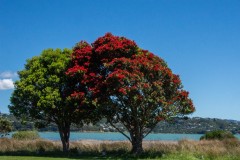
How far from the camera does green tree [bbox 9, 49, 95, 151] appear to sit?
31.2 m

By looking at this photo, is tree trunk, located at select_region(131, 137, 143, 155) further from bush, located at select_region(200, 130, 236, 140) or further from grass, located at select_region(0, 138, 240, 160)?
bush, located at select_region(200, 130, 236, 140)

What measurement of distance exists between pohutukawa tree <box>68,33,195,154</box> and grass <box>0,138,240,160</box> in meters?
Answer: 2.23

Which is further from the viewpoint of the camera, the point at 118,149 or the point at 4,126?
the point at 4,126

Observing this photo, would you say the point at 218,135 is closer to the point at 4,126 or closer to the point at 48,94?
the point at 48,94

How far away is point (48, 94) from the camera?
31.2 m

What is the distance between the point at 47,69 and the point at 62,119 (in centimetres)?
446

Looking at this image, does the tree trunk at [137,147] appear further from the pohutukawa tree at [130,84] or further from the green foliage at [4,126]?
the green foliage at [4,126]

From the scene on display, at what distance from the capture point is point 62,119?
32.6m

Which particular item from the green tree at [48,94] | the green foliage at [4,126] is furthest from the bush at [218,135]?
the green foliage at [4,126]

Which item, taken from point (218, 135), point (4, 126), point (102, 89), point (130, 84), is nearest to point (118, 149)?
point (102, 89)

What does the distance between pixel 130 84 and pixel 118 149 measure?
30.3 feet

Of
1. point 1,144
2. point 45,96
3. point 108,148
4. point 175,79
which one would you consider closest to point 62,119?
point 45,96

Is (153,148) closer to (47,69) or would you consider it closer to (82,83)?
(82,83)

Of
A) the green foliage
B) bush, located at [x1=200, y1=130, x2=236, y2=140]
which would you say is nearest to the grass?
bush, located at [x1=200, y1=130, x2=236, y2=140]
